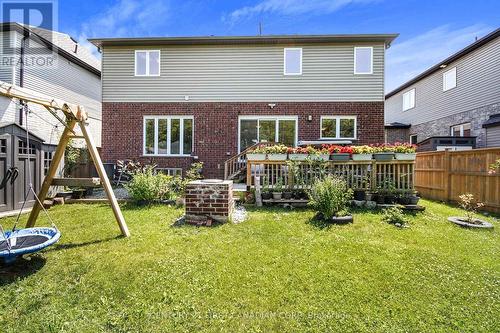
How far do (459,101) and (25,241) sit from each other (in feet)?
60.9

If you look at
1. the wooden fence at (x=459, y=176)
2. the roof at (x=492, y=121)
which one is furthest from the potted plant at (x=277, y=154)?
the roof at (x=492, y=121)

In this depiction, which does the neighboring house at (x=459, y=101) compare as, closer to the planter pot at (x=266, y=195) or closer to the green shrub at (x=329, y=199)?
the green shrub at (x=329, y=199)

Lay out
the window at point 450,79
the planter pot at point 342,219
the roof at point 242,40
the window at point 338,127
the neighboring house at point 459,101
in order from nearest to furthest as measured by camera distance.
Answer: the planter pot at point 342,219 < the roof at point 242,40 < the window at point 338,127 < the neighboring house at point 459,101 < the window at point 450,79

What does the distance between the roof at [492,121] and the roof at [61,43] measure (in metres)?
20.2

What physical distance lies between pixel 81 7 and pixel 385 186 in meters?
14.5

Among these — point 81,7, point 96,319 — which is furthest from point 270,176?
point 81,7

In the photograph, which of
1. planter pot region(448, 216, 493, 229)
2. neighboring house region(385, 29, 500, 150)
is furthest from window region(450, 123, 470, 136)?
planter pot region(448, 216, 493, 229)

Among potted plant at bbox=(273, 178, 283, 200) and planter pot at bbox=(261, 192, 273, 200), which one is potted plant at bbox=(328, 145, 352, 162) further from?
planter pot at bbox=(261, 192, 273, 200)

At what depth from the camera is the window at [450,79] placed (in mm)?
14648

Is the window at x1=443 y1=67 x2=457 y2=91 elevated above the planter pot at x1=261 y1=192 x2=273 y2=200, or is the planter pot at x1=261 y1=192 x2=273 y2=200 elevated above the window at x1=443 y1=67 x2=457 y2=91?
the window at x1=443 y1=67 x2=457 y2=91

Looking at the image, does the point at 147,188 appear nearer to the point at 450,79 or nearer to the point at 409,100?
the point at 450,79

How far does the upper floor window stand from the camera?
1175 centimetres

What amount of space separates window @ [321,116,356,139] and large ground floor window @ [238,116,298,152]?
1.34 meters

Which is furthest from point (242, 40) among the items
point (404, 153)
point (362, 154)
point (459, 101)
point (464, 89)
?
point (459, 101)
